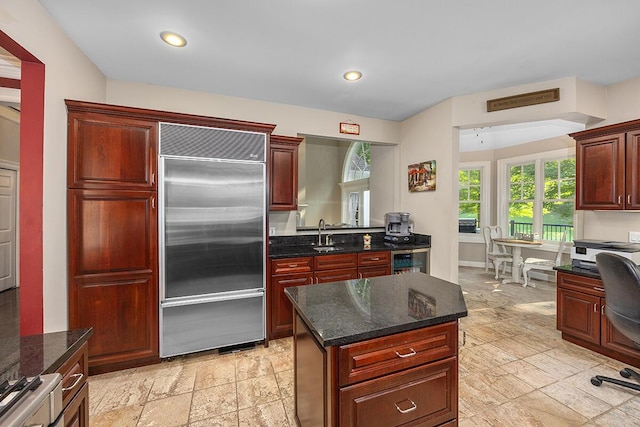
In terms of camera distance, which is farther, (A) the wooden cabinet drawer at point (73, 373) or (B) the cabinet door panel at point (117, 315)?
(B) the cabinet door panel at point (117, 315)

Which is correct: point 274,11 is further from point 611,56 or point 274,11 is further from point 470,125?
point 611,56

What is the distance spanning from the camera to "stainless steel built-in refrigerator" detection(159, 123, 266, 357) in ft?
8.04

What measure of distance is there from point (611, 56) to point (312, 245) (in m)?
3.53

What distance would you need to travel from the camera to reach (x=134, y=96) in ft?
9.86

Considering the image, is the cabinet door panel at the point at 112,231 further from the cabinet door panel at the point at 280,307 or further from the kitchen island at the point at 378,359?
the kitchen island at the point at 378,359

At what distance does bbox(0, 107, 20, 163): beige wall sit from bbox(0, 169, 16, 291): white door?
9.6 inches

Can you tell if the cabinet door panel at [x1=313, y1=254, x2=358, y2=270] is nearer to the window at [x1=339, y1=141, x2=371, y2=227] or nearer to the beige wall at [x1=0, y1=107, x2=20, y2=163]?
the window at [x1=339, y1=141, x2=371, y2=227]

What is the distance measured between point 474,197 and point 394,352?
6362 millimetres

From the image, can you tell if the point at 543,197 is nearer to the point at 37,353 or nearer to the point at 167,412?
the point at 167,412

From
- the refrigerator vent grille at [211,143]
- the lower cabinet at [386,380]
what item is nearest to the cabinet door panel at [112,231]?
the refrigerator vent grille at [211,143]

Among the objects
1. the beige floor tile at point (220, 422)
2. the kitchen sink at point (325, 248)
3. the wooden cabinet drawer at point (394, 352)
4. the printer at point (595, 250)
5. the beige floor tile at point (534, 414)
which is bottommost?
the beige floor tile at point (220, 422)

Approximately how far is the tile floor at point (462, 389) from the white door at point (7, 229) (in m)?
3.89

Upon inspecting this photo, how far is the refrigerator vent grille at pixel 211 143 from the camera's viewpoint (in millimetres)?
2434

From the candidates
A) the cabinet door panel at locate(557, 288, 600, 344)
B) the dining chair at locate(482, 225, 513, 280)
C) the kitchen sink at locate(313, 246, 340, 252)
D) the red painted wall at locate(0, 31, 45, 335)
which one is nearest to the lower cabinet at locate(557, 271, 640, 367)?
the cabinet door panel at locate(557, 288, 600, 344)
